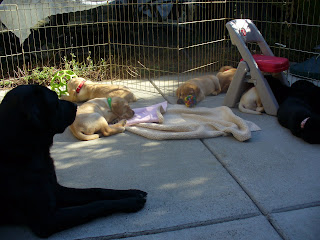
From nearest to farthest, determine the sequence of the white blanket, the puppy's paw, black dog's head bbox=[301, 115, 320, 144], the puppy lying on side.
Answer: black dog's head bbox=[301, 115, 320, 144] → the white blanket → the puppy's paw → the puppy lying on side

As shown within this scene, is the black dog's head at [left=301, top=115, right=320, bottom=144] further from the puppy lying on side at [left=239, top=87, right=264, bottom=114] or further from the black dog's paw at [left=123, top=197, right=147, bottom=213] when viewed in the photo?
the black dog's paw at [left=123, top=197, right=147, bottom=213]

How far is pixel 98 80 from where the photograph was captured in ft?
22.0

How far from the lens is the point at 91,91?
542 cm

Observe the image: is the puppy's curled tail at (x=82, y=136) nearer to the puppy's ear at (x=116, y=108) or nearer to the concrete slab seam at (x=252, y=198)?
the puppy's ear at (x=116, y=108)

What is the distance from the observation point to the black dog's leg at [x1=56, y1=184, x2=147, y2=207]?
2.76m

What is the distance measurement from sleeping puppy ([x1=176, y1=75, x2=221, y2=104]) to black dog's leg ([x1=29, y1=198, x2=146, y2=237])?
2701 millimetres

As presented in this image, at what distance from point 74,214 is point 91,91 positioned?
10.4 ft

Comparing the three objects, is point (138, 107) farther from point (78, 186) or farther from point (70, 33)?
point (70, 33)

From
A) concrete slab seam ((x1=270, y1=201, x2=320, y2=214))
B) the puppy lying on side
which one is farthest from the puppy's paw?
concrete slab seam ((x1=270, y1=201, x2=320, y2=214))

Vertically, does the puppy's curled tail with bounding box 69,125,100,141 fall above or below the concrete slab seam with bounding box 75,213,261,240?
above

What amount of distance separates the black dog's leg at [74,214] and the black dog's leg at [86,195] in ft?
0.33

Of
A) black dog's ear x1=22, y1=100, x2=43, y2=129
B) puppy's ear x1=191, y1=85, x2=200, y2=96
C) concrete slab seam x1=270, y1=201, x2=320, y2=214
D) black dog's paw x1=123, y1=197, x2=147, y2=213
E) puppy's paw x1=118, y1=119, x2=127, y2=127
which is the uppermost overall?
black dog's ear x1=22, y1=100, x2=43, y2=129

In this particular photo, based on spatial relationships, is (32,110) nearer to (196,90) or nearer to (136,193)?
(136,193)

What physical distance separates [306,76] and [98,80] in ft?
12.2
